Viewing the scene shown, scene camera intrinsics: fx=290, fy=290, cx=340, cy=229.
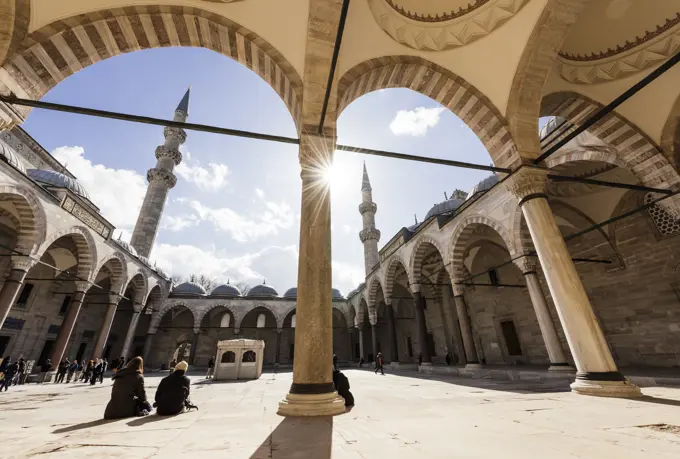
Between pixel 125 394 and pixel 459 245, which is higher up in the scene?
pixel 459 245

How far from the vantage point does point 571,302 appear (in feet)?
13.8

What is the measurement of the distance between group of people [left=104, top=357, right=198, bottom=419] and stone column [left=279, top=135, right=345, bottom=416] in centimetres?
145

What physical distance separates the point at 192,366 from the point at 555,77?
23.2 metres

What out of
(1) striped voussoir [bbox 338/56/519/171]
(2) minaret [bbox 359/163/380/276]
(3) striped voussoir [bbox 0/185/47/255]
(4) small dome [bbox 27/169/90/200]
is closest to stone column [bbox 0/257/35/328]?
(3) striped voussoir [bbox 0/185/47/255]

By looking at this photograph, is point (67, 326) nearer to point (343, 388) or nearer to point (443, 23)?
point (343, 388)

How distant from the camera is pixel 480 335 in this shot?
14.1m

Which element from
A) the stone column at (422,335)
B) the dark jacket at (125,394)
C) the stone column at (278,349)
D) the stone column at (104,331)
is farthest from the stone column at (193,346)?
the dark jacket at (125,394)

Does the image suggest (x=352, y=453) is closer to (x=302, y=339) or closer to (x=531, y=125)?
(x=302, y=339)

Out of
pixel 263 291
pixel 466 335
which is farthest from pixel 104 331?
pixel 466 335

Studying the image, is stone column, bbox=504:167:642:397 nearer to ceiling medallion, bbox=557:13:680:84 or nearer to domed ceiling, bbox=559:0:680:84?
ceiling medallion, bbox=557:13:680:84

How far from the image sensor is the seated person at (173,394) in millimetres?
Answer: 3411

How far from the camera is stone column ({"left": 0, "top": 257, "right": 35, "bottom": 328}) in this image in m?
8.97

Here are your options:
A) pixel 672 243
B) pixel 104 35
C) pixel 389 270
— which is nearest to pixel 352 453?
pixel 104 35

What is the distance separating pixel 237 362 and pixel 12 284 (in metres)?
7.52
